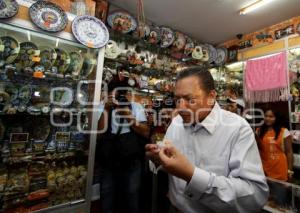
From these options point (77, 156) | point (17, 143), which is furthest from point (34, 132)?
point (77, 156)

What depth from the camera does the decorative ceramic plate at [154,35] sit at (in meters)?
2.74

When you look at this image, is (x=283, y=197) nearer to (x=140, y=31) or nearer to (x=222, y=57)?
(x=222, y=57)

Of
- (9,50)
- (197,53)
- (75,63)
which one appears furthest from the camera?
(197,53)

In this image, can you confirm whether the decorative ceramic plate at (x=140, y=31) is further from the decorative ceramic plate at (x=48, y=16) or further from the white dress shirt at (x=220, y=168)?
the white dress shirt at (x=220, y=168)

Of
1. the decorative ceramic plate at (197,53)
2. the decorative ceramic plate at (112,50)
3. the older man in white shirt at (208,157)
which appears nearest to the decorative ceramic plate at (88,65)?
the decorative ceramic plate at (112,50)

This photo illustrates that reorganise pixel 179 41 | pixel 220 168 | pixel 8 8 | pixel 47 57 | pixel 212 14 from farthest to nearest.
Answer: pixel 179 41
pixel 212 14
pixel 47 57
pixel 8 8
pixel 220 168

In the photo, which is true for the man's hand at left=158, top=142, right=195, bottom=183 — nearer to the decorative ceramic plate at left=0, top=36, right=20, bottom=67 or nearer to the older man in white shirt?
the older man in white shirt

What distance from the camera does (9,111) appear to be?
1543 mm

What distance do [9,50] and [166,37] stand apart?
196 cm

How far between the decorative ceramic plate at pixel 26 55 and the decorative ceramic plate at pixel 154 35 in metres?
1.49

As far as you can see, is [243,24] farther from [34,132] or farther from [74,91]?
[34,132]

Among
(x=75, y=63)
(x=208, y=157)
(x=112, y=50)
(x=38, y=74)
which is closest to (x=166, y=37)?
(x=112, y=50)

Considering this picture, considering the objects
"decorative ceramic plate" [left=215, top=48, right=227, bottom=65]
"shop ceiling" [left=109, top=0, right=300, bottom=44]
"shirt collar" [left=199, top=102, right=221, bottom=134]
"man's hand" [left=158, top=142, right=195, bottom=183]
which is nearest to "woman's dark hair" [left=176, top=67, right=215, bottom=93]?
"shirt collar" [left=199, top=102, right=221, bottom=134]

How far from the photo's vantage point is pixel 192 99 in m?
0.95
